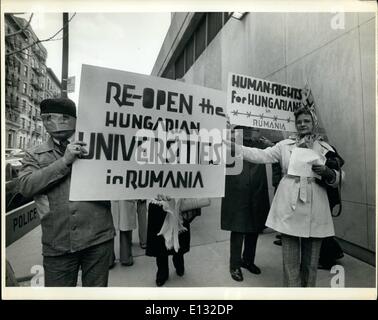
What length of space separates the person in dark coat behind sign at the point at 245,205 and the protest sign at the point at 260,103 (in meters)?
0.39

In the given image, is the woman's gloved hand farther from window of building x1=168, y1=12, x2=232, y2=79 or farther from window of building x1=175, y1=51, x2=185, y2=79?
window of building x1=175, y1=51, x2=185, y2=79

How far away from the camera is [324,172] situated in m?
1.87

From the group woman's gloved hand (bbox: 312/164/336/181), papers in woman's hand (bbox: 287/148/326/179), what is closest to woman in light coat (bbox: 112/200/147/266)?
papers in woman's hand (bbox: 287/148/326/179)

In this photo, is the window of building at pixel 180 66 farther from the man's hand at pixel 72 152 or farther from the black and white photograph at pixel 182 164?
the man's hand at pixel 72 152

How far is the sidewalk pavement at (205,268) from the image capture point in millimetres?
2382

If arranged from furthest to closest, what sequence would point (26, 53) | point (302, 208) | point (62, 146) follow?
1. point (26, 53)
2. point (302, 208)
3. point (62, 146)

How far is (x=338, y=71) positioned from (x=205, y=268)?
2860 millimetres

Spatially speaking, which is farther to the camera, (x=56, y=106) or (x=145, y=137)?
(x=145, y=137)

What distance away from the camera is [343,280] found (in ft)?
7.57

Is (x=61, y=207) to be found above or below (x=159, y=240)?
above

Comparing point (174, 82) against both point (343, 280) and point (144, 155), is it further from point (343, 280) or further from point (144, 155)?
point (343, 280)

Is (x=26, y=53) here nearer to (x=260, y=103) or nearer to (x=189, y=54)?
(x=260, y=103)

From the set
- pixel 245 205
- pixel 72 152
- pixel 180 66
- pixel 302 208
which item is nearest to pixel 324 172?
pixel 302 208

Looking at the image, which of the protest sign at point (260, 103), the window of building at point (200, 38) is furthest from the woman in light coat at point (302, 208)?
the window of building at point (200, 38)
